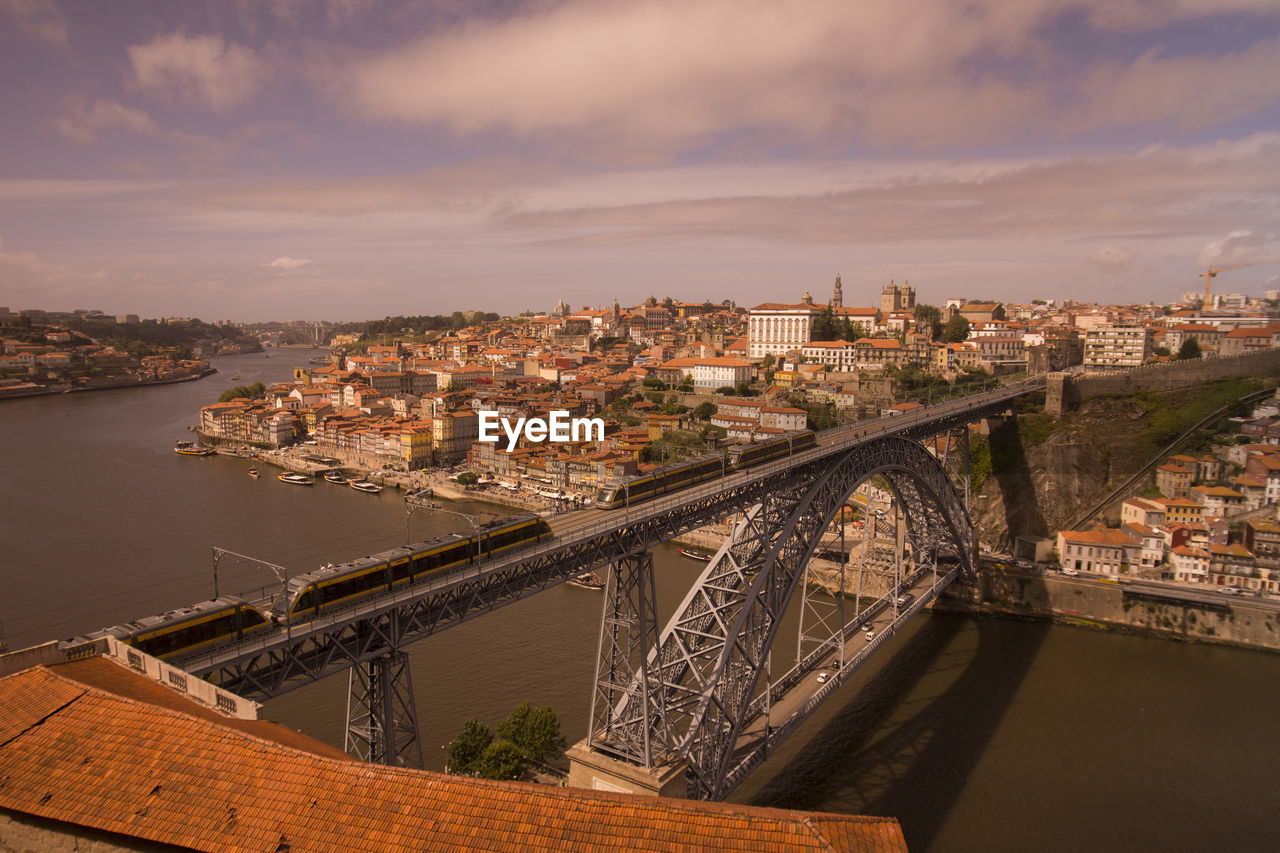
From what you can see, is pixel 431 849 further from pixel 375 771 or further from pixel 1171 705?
pixel 1171 705

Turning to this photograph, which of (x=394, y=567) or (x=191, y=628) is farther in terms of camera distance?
(x=394, y=567)

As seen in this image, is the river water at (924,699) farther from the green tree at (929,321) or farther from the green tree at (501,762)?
the green tree at (929,321)

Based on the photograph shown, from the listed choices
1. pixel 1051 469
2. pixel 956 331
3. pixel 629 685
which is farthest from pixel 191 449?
pixel 956 331

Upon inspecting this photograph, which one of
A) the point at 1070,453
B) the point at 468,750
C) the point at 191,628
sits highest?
the point at 191,628

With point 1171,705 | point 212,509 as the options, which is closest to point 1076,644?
point 1171,705

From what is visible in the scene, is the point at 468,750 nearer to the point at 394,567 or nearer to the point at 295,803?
the point at 394,567

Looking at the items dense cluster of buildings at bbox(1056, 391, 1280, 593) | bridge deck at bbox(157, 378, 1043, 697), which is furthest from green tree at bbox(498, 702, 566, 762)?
dense cluster of buildings at bbox(1056, 391, 1280, 593)

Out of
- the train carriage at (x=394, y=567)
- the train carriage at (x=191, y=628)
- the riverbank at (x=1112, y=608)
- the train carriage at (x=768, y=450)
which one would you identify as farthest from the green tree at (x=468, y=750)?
the riverbank at (x=1112, y=608)
